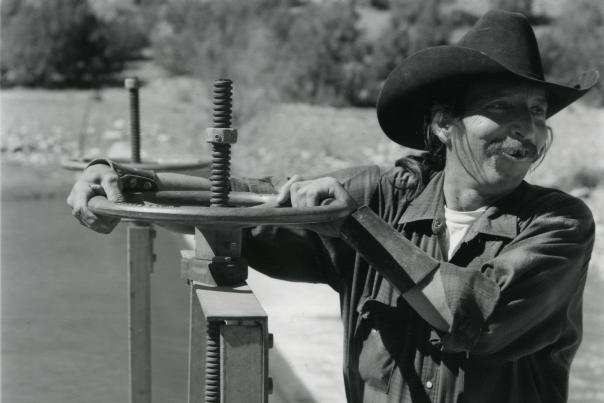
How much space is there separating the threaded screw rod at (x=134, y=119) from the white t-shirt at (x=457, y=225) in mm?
1472

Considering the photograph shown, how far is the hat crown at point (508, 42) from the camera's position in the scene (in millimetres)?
2139

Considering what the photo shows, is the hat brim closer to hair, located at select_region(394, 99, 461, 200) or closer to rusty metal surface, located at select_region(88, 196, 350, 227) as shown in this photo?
hair, located at select_region(394, 99, 461, 200)

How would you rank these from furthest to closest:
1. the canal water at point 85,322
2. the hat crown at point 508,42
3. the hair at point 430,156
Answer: the canal water at point 85,322, the hair at point 430,156, the hat crown at point 508,42

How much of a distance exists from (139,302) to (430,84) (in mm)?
1417

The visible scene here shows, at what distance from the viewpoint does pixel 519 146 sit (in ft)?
6.68

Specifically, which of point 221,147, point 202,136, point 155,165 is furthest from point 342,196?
point 202,136

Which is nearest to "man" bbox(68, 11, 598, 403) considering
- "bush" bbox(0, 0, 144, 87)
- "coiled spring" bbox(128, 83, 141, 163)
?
"coiled spring" bbox(128, 83, 141, 163)

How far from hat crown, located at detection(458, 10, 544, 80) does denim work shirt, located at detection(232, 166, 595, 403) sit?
10.4 inches

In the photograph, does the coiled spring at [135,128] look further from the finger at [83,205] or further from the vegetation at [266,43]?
the vegetation at [266,43]

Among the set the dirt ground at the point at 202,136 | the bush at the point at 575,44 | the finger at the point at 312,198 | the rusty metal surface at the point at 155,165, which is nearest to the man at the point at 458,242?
the finger at the point at 312,198

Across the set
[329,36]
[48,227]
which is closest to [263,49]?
[329,36]

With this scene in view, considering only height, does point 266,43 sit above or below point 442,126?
below

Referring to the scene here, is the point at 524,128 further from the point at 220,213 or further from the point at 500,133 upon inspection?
the point at 220,213

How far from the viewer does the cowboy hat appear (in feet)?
6.88
